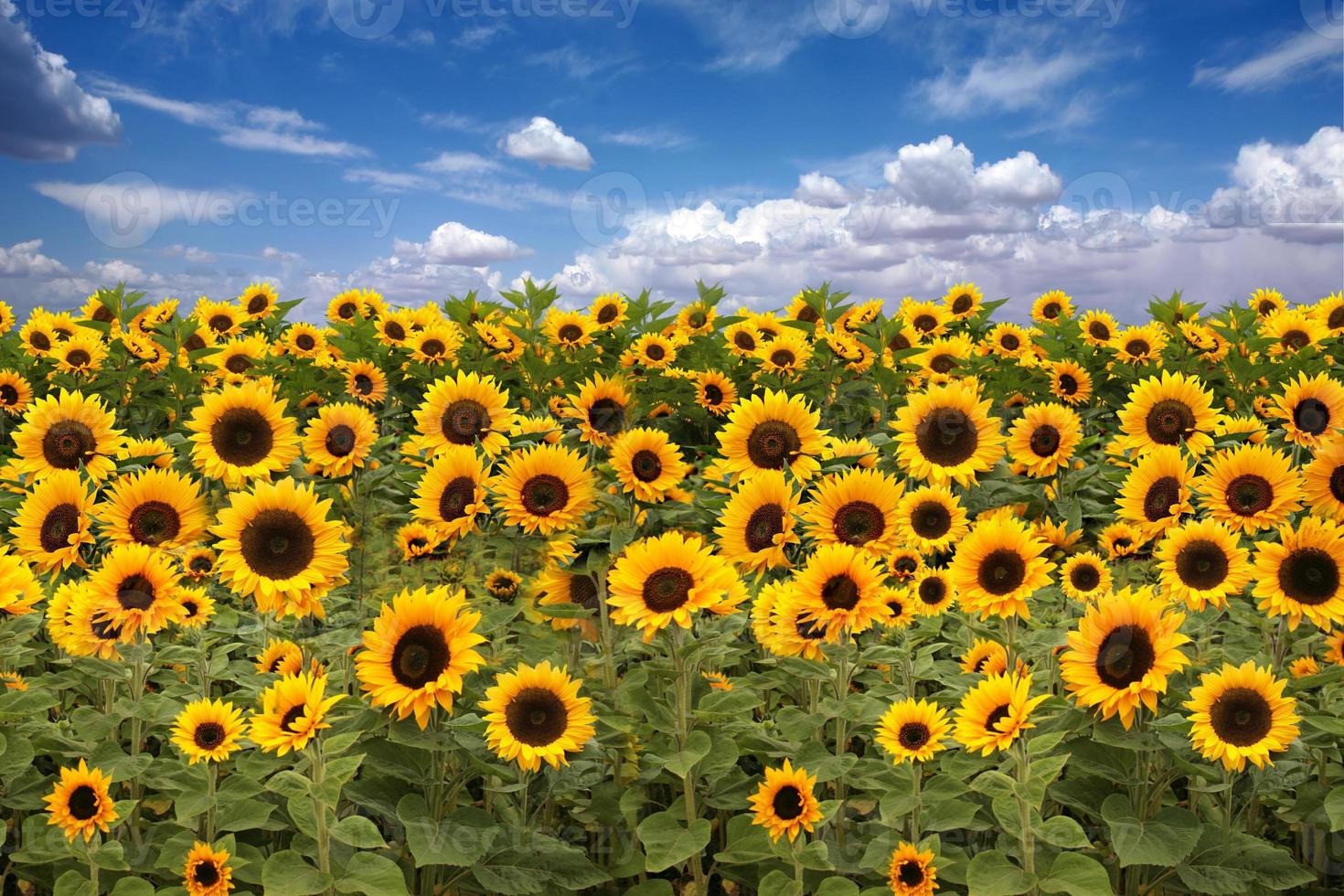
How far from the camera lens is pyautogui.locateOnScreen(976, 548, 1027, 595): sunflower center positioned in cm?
412

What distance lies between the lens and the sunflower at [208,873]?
145 inches

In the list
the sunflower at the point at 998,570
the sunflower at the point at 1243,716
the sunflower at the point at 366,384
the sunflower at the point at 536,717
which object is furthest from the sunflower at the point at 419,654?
the sunflower at the point at 366,384

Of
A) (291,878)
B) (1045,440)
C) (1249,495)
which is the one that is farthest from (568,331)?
(291,878)

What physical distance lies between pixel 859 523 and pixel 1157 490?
1.65m

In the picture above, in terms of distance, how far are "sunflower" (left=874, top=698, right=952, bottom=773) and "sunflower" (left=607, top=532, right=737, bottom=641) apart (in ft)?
2.56

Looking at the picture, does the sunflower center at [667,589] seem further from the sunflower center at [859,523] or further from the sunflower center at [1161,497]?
the sunflower center at [1161,497]

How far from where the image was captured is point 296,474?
14.9 ft

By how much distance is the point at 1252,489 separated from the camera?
4609 mm

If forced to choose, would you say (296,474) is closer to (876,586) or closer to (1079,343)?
(876,586)

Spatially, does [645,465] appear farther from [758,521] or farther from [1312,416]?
[1312,416]

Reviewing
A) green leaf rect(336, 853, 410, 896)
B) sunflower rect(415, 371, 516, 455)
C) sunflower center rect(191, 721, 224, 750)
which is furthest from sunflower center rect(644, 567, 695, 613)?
sunflower center rect(191, 721, 224, 750)

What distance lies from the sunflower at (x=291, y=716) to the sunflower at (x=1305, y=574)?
12.0ft

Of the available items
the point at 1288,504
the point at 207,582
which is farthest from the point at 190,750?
the point at 1288,504

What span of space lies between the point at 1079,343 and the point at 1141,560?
13.8 ft
